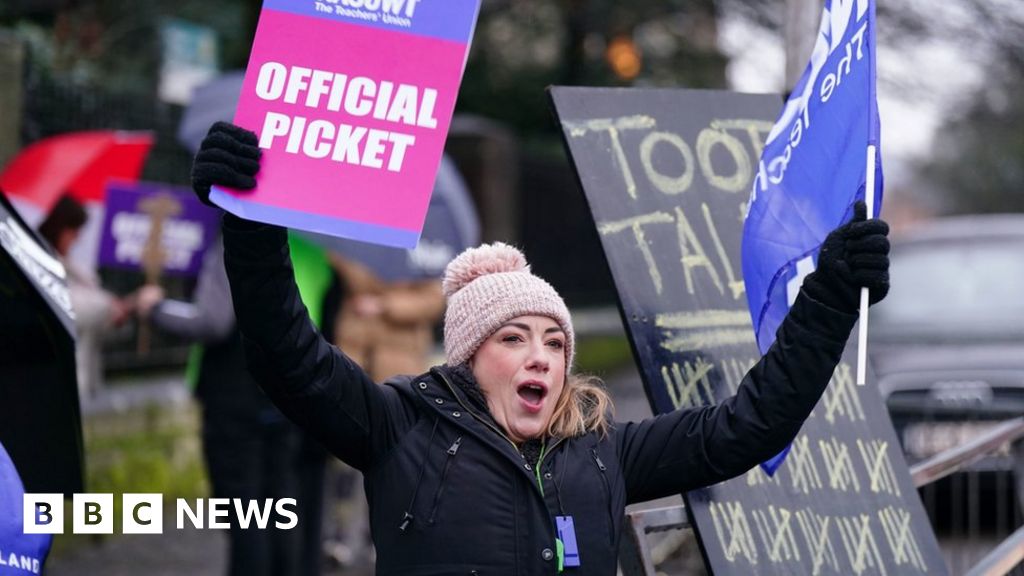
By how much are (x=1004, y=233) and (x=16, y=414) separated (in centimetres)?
792

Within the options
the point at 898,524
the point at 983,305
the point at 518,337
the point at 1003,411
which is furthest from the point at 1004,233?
the point at 518,337

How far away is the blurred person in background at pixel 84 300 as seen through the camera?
643 centimetres

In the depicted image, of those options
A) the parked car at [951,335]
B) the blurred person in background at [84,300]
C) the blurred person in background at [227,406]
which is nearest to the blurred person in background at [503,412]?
the blurred person in background at [84,300]

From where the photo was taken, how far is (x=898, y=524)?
4.27m

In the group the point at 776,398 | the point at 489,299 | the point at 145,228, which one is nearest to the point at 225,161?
the point at 489,299

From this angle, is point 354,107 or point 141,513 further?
point 141,513

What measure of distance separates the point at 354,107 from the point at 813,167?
3.59 feet

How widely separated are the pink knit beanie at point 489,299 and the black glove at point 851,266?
53 centimetres

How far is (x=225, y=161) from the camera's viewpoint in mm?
2957

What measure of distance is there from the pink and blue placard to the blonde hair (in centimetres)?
49

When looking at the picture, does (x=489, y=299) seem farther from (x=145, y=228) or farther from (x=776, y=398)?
(x=145, y=228)

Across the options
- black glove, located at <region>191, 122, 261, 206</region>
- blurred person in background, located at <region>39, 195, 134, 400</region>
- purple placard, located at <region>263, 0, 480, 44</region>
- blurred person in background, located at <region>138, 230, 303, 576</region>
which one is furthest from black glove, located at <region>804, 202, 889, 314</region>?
blurred person in background, located at <region>138, 230, 303, 576</region>

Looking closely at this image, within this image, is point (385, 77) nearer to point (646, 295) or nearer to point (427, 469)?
point (427, 469)

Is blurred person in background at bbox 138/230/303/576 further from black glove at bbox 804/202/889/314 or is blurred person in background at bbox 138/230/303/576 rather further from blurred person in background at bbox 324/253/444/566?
black glove at bbox 804/202/889/314
